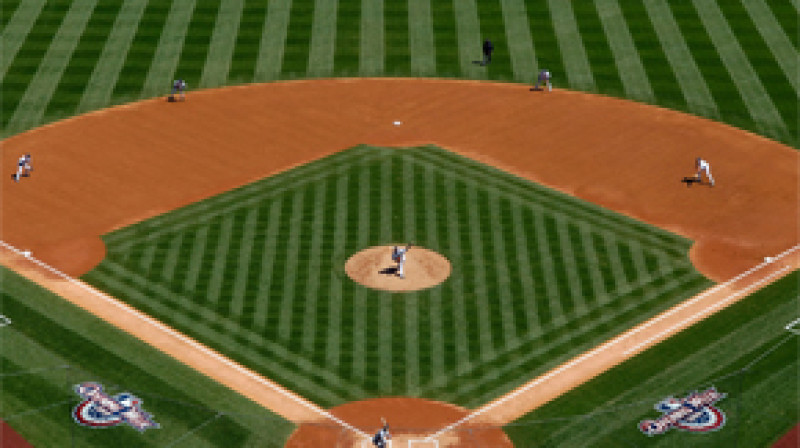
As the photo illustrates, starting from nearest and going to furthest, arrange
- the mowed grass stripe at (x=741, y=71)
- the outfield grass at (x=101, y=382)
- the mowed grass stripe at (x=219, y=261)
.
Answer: the outfield grass at (x=101, y=382), the mowed grass stripe at (x=219, y=261), the mowed grass stripe at (x=741, y=71)

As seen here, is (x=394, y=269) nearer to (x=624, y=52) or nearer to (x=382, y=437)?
(x=382, y=437)

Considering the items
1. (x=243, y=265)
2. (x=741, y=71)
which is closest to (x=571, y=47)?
(x=741, y=71)

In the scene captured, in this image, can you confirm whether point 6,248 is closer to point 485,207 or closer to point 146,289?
point 146,289

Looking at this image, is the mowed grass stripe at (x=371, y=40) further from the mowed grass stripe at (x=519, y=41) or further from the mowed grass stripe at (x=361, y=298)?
the mowed grass stripe at (x=361, y=298)

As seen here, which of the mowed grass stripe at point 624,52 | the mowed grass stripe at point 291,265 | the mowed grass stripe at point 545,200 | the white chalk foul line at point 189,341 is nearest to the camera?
the white chalk foul line at point 189,341

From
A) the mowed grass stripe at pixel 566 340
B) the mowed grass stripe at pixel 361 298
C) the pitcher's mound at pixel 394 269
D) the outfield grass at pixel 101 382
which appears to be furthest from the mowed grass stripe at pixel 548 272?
the outfield grass at pixel 101 382

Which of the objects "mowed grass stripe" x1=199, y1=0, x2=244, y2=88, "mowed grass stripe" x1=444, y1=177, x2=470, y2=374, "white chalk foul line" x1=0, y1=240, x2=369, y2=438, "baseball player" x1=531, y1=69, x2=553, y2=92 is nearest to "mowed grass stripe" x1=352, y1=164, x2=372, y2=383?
"white chalk foul line" x1=0, y1=240, x2=369, y2=438
